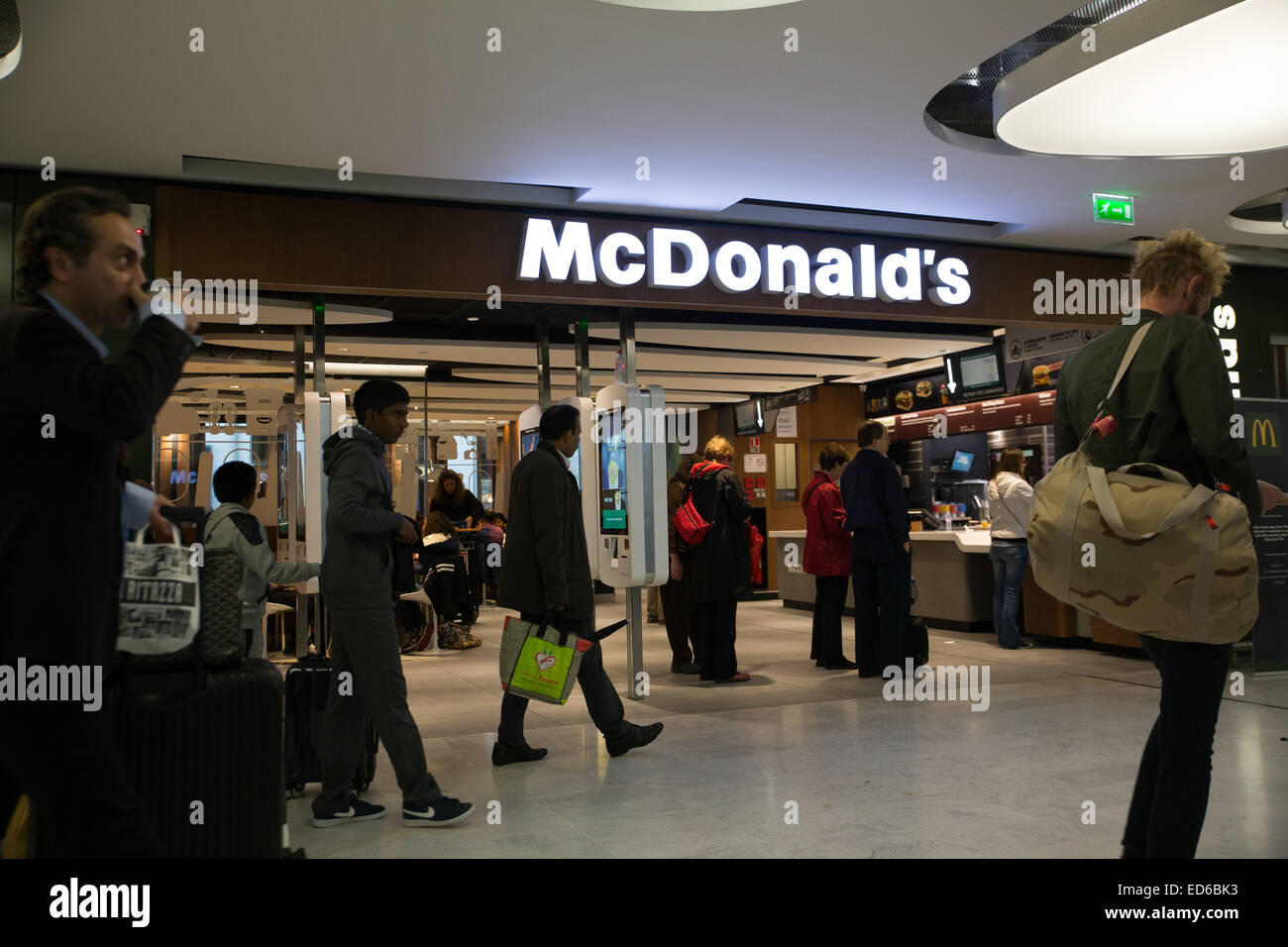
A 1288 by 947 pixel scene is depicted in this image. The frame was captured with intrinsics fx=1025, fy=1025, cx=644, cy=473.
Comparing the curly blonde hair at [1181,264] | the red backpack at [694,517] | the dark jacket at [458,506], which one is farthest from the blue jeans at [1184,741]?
the dark jacket at [458,506]

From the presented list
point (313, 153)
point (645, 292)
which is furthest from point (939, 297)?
point (313, 153)

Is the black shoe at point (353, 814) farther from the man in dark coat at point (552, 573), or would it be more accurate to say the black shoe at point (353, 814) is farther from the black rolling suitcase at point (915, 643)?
the black rolling suitcase at point (915, 643)

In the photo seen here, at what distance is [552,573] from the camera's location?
452 centimetres

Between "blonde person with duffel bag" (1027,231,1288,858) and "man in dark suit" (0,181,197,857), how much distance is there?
1.96 meters

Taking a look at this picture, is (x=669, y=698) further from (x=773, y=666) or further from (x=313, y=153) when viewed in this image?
(x=313, y=153)

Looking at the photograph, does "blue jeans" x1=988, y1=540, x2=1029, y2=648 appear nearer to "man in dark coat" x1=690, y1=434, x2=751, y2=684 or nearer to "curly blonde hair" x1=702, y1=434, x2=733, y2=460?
"man in dark coat" x1=690, y1=434, x2=751, y2=684

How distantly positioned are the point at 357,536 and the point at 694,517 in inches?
142

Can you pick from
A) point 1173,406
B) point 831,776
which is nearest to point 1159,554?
point 1173,406

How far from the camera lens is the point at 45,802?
61.9 inches

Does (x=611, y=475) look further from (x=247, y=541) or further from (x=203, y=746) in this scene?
(x=203, y=746)

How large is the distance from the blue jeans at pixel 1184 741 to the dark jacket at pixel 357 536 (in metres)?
2.53

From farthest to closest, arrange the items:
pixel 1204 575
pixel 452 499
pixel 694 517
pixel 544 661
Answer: pixel 452 499 < pixel 694 517 < pixel 544 661 < pixel 1204 575

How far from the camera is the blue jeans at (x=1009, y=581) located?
827cm
